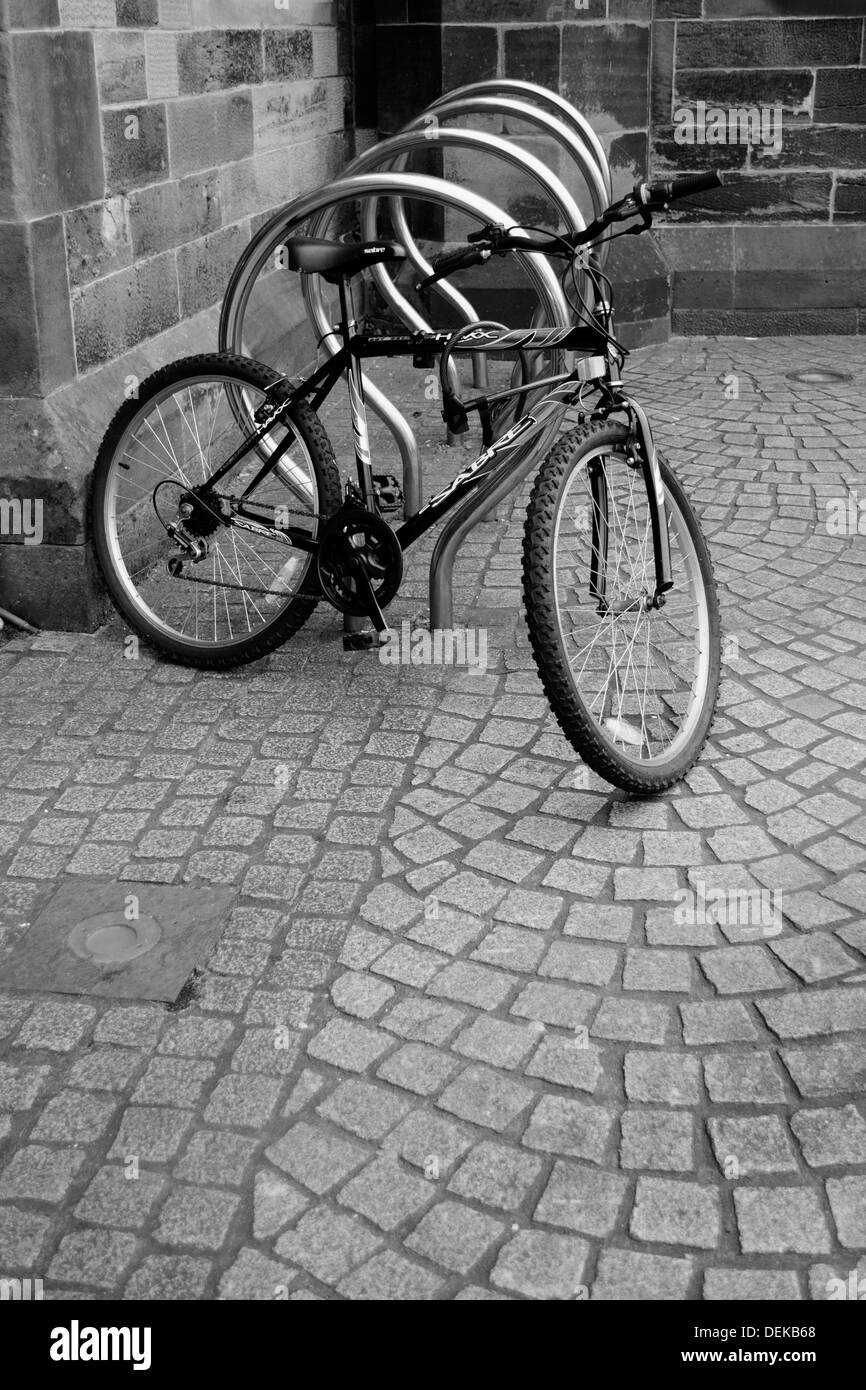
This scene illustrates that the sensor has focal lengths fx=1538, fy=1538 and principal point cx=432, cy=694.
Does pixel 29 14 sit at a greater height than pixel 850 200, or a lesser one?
greater

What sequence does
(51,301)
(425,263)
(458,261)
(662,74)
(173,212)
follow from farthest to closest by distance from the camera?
(662,74) → (173,212) → (425,263) → (51,301) → (458,261)

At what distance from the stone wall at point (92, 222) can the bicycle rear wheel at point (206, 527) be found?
181mm

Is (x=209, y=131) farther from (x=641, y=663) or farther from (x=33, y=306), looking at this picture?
(x=641, y=663)

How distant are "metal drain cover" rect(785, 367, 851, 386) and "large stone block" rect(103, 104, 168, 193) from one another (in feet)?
12.1

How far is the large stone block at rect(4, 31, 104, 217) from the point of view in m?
4.62

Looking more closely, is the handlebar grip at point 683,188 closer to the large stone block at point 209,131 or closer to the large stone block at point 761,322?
the large stone block at point 209,131

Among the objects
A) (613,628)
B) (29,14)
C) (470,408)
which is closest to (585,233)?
(470,408)

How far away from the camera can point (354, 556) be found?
14.6 feet

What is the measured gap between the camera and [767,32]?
8.94 metres

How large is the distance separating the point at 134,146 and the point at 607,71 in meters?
3.72

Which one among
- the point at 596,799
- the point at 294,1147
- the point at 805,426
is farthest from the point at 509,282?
the point at 294,1147

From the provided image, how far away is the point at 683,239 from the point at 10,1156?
774cm

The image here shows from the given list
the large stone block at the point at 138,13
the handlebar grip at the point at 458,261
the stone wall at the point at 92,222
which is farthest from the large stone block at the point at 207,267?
the handlebar grip at the point at 458,261

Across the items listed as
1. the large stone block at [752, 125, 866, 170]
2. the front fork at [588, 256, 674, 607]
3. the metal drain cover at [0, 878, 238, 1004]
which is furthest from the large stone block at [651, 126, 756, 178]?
the metal drain cover at [0, 878, 238, 1004]
